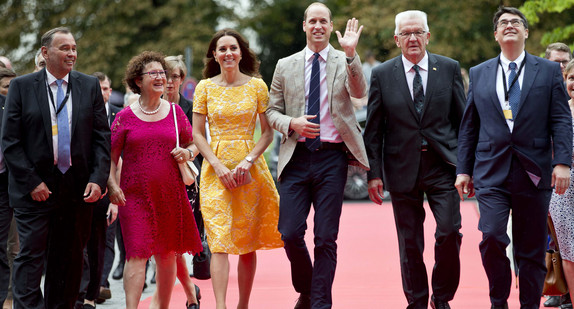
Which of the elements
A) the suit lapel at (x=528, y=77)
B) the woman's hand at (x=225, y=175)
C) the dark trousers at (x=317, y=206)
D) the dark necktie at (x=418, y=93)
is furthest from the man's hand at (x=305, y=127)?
the suit lapel at (x=528, y=77)

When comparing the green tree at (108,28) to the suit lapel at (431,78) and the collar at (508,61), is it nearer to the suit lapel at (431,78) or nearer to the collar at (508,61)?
the suit lapel at (431,78)

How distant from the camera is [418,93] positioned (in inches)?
296

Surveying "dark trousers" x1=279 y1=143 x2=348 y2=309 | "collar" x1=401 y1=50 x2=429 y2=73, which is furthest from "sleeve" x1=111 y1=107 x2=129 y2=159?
"collar" x1=401 y1=50 x2=429 y2=73

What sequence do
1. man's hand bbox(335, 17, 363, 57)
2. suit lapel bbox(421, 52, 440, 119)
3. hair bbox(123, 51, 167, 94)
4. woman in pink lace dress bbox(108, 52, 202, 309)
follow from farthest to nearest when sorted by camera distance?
hair bbox(123, 51, 167, 94) → woman in pink lace dress bbox(108, 52, 202, 309) → suit lapel bbox(421, 52, 440, 119) → man's hand bbox(335, 17, 363, 57)

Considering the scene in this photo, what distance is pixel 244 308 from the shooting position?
26.0ft

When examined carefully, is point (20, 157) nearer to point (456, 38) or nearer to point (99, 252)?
point (99, 252)

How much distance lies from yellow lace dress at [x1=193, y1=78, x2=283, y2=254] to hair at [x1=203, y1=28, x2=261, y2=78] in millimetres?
248

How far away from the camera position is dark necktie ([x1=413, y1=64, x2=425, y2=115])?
24.5ft

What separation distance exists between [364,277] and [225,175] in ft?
12.2

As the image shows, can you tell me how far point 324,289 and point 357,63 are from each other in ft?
5.64

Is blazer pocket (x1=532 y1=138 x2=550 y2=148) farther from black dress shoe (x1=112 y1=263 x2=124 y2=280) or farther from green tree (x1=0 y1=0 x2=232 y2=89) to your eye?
green tree (x1=0 y1=0 x2=232 y2=89)

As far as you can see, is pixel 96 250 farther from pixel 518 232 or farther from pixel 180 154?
pixel 518 232

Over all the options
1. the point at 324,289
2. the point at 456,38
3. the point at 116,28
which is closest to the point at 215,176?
the point at 324,289

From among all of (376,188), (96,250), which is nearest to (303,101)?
(376,188)
